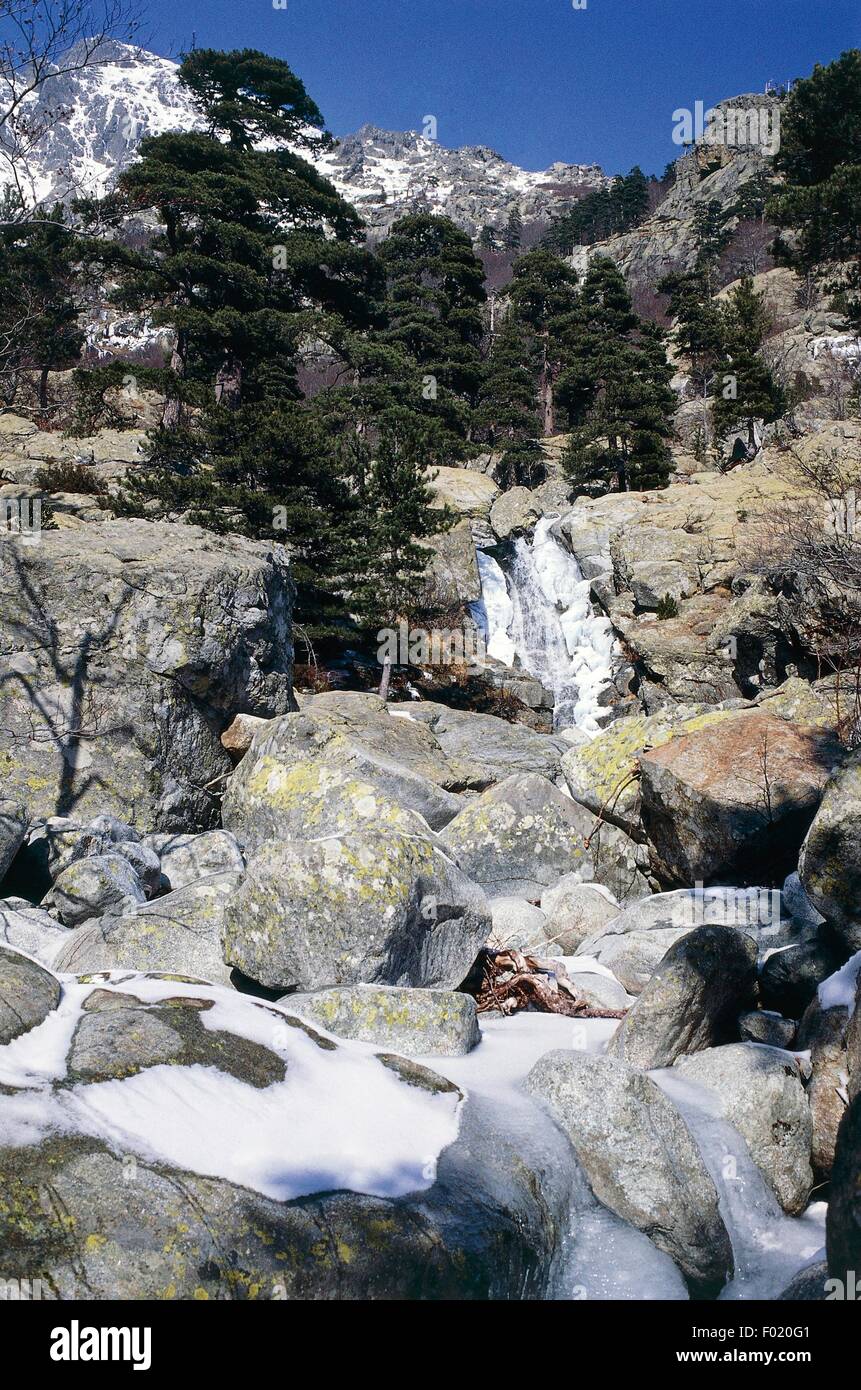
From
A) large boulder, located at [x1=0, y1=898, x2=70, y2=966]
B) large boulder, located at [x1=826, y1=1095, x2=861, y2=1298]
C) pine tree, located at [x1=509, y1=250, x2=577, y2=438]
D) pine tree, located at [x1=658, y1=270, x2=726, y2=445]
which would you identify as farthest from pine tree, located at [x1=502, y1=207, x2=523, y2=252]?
large boulder, located at [x1=826, y1=1095, x2=861, y2=1298]

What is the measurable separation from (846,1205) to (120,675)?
8.66 metres

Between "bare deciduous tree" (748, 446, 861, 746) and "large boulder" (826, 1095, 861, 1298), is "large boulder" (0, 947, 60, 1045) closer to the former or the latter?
"large boulder" (826, 1095, 861, 1298)

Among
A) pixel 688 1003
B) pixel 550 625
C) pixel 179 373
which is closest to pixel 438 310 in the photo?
pixel 179 373

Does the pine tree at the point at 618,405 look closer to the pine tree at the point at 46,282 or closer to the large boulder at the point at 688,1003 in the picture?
the pine tree at the point at 46,282

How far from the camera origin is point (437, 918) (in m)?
5.64

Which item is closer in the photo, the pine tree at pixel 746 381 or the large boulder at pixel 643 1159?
the large boulder at pixel 643 1159

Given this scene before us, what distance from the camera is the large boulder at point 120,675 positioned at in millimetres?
9445

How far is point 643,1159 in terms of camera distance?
379cm

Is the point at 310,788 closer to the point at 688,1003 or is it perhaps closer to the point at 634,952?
the point at 634,952

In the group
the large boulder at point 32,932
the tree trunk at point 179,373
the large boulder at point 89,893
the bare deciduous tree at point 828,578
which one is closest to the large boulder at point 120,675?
the large boulder at point 89,893

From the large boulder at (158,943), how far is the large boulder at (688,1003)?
260 cm

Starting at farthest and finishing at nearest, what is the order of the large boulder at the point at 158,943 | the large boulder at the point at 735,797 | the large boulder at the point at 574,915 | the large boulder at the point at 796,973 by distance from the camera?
the large boulder at the point at 735,797, the large boulder at the point at 574,915, the large boulder at the point at 158,943, the large boulder at the point at 796,973
